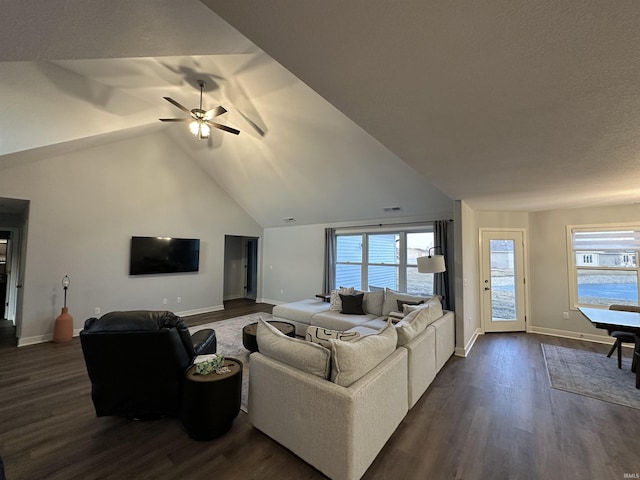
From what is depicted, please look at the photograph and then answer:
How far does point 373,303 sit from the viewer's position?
465 cm

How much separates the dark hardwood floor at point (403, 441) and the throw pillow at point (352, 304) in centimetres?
176

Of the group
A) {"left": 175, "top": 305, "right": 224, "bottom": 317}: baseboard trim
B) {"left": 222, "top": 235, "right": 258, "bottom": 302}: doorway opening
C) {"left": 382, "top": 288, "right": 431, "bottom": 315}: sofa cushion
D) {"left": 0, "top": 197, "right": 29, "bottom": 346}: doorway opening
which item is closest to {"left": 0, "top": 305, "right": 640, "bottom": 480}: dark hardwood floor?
{"left": 382, "top": 288, "right": 431, "bottom": 315}: sofa cushion

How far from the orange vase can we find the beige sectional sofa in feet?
13.5

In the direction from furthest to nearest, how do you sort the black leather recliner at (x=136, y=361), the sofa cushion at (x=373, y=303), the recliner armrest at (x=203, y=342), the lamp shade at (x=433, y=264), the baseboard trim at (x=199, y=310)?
the baseboard trim at (x=199, y=310)
the sofa cushion at (x=373, y=303)
the lamp shade at (x=433, y=264)
the recliner armrest at (x=203, y=342)
the black leather recliner at (x=136, y=361)

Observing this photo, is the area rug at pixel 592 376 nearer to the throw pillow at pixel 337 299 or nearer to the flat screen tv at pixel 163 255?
the throw pillow at pixel 337 299

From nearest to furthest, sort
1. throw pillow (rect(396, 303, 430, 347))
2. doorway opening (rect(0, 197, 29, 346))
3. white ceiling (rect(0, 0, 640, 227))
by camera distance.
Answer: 1. white ceiling (rect(0, 0, 640, 227))
2. throw pillow (rect(396, 303, 430, 347))
3. doorway opening (rect(0, 197, 29, 346))

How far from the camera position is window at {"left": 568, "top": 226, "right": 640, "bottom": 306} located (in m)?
4.19

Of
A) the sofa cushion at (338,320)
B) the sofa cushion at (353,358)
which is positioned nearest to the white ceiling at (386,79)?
the sofa cushion at (353,358)

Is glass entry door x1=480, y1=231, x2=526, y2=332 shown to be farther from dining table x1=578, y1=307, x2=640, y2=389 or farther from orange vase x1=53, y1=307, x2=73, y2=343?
orange vase x1=53, y1=307, x2=73, y2=343

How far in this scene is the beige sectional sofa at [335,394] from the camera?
1.67m

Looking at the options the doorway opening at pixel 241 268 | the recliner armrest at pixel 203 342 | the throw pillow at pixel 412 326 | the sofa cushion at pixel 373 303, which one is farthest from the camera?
the doorway opening at pixel 241 268

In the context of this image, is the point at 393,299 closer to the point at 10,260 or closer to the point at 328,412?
the point at 328,412

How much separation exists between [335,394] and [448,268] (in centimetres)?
392

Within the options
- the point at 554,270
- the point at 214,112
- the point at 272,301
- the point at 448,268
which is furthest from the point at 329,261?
the point at 554,270
